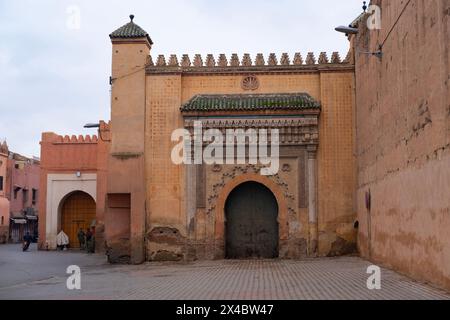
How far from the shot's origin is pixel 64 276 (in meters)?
14.0

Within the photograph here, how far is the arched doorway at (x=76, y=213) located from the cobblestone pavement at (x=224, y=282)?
10.0 metres

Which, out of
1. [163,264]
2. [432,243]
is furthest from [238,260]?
[432,243]

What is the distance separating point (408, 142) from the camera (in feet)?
36.4

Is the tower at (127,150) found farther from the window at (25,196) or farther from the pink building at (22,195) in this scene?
the window at (25,196)

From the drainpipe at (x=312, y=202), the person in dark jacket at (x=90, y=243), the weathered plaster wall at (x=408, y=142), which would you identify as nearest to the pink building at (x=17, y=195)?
the person in dark jacket at (x=90, y=243)

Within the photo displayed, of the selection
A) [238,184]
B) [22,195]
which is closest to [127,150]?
[238,184]

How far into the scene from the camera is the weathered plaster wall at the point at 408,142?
923cm

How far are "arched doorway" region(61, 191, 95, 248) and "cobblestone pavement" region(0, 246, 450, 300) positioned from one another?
395 inches

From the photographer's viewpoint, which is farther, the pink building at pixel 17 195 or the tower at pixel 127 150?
the pink building at pixel 17 195

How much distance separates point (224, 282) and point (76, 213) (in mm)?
16827

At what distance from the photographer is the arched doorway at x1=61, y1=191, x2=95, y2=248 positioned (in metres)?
26.6

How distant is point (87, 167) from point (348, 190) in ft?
43.3

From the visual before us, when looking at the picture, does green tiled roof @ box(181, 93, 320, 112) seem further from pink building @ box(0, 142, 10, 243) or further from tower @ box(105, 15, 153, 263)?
pink building @ box(0, 142, 10, 243)

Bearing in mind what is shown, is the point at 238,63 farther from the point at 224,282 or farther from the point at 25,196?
the point at 25,196
